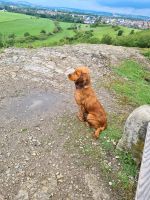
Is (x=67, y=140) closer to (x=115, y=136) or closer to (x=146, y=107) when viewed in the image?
(x=115, y=136)

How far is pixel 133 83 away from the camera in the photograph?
50.0ft

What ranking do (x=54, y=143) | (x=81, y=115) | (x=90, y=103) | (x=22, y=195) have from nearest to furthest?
(x=22, y=195) < (x=54, y=143) < (x=90, y=103) < (x=81, y=115)

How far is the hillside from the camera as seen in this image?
8.23m

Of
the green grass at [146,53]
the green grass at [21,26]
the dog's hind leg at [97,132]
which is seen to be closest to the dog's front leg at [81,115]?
the dog's hind leg at [97,132]

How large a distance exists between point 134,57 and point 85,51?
261cm

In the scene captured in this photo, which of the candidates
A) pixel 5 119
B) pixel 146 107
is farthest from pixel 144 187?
pixel 5 119

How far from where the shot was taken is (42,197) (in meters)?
7.90

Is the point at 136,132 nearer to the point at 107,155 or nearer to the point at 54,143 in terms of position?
the point at 107,155

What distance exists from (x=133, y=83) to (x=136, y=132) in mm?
6684

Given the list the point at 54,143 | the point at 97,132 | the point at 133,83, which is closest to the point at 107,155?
the point at 97,132

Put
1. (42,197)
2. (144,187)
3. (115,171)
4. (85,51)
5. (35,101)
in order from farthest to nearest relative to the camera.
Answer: (85,51) → (35,101) → (115,171) → (42,197) → (144,187)

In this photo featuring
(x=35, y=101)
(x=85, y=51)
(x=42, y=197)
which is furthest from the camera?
(x=85, y=51)

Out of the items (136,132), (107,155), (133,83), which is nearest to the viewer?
(136,132)

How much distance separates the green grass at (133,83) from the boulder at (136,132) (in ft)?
13.1
